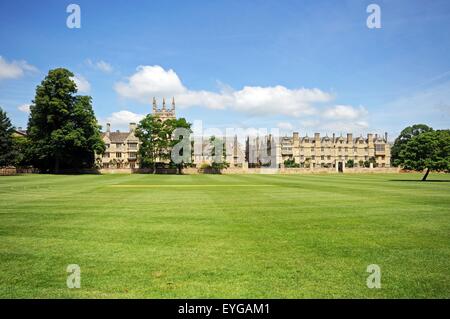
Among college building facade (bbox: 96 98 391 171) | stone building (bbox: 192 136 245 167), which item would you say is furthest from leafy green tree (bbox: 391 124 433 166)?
stone building (bbox: 192 136 245 167)

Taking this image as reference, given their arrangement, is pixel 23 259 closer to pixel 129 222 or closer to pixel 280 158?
pixel 129 222

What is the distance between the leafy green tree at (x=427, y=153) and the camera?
151ft

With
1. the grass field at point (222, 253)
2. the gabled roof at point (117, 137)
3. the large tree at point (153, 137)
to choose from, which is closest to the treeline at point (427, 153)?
the grass field at point (222, 253)

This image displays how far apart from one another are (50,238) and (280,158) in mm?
111637

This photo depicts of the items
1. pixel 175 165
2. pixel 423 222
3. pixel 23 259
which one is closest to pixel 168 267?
pixel 23 259

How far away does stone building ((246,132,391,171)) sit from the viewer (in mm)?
118188

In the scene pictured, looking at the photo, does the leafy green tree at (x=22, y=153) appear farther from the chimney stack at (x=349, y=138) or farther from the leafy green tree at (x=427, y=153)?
the chimney stack at (x=349, y=138)

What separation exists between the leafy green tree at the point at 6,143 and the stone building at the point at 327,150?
271 feet

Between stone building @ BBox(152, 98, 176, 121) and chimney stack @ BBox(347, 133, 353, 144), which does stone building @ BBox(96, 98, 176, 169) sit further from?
chimney stack @ BBox(347, 133, 353, 144)

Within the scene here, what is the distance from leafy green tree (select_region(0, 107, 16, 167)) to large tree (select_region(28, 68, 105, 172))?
4.02 meters

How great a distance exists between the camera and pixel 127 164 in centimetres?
9738

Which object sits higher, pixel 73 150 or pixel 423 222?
pixel 73 150

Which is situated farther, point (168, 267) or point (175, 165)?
point (175, 165)
